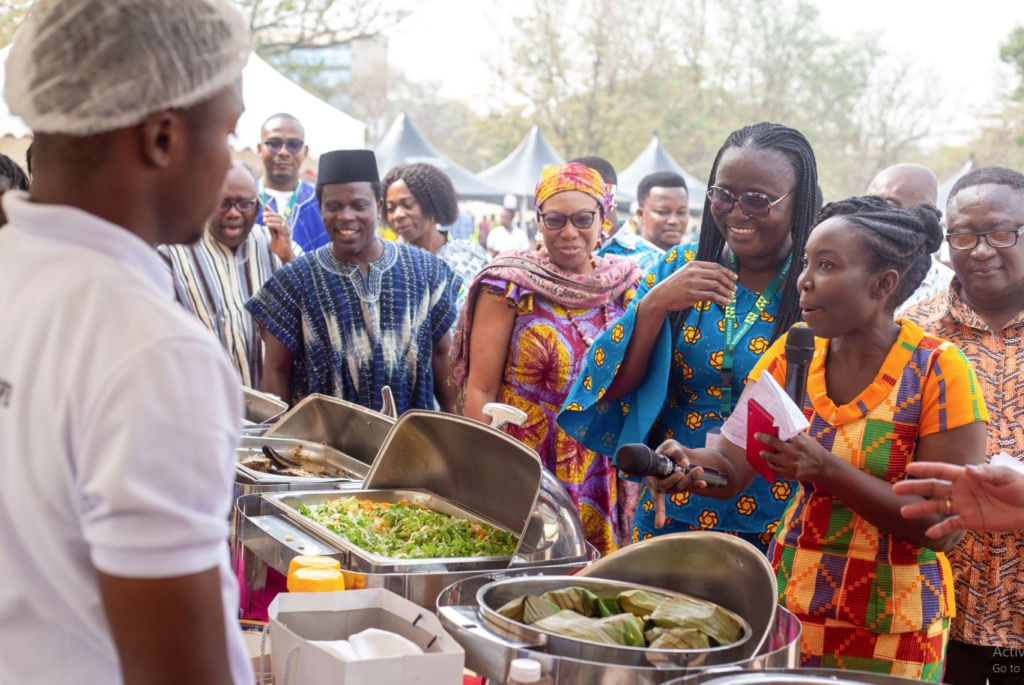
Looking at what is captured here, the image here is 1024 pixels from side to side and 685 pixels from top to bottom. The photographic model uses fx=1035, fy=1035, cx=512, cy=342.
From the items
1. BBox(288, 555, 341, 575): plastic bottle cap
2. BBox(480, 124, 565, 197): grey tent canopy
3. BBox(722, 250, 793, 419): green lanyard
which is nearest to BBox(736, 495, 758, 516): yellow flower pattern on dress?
BBox(722, 250, 793, 419): green lanyard

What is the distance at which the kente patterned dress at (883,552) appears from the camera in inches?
86.2

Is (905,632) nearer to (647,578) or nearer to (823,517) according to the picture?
(823,517)

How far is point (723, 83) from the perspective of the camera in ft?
115

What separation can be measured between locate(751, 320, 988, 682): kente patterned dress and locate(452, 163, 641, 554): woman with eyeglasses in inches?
49.4

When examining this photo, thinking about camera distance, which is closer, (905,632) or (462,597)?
(462,597)

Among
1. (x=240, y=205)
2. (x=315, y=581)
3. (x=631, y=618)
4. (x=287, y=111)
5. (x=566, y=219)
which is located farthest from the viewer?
(x=287, y=111)

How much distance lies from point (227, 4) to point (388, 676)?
1.00 m

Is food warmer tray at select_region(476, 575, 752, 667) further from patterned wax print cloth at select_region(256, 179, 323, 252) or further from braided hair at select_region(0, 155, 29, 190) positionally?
patterned wax print cloth at select_region(256, 179, 323, 252)

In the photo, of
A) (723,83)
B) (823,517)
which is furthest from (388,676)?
(723,83)

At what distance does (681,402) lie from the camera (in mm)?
2889

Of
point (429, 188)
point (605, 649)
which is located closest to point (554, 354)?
point (605, 649)

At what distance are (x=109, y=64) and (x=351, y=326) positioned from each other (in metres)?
3.01

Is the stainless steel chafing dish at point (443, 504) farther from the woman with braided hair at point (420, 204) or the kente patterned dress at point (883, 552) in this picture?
the woman with braided hair at point (420, 204)

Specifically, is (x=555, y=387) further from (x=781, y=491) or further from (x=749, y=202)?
(x=749, y=202)
